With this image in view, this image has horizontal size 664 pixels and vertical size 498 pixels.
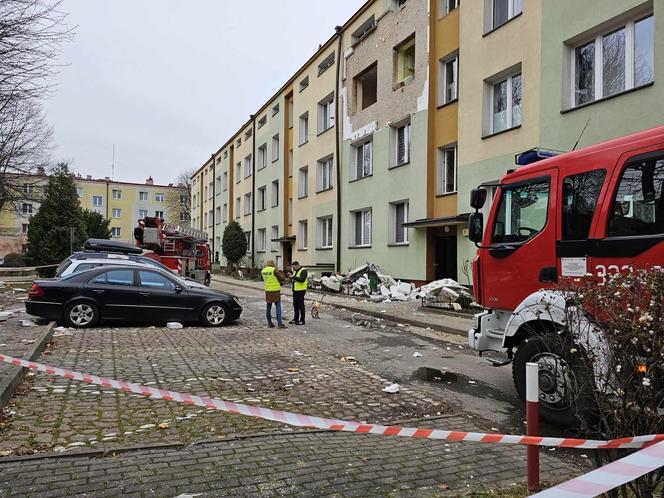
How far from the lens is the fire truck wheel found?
3.46m

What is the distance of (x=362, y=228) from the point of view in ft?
76.3

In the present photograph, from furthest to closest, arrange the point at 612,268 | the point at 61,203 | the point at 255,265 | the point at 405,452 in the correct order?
the point at 255,265, the point at 61,203, the point at 612,268, the point at 405,452

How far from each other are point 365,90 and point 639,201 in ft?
68.7

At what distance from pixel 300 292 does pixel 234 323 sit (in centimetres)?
186

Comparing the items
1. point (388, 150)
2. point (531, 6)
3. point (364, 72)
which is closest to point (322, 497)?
point (531, 6)

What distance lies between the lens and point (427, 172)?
18.2 metres

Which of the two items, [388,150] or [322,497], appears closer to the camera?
[322,497]

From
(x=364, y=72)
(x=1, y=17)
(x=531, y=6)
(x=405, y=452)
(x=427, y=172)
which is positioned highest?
(x=364, y=72)

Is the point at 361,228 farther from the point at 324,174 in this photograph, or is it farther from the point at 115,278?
the point at 115,278

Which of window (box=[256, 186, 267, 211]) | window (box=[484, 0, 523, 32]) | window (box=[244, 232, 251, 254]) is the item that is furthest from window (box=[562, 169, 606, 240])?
window (box=[244, 232, 251, 254])

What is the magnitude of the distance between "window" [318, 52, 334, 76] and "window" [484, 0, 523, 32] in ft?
39.0

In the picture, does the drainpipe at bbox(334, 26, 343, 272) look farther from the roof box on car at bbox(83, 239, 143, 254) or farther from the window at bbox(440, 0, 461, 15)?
the roof box on car at bbox(83, 239, 143, 254)

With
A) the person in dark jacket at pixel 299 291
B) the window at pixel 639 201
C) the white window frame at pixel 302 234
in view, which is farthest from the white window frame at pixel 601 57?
the white window frame at pixel 302 234

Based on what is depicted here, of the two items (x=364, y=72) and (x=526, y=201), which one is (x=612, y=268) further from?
(x=364, y=72)
